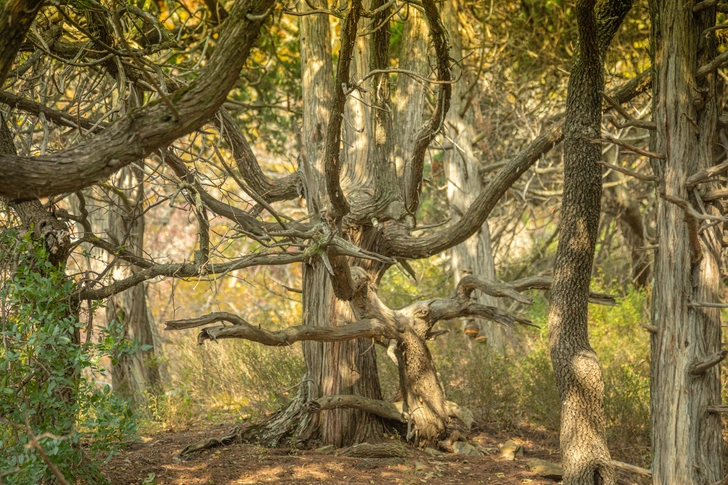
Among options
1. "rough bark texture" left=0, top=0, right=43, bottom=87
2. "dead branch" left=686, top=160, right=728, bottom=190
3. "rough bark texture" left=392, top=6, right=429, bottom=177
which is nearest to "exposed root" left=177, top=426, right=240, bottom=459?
"rough bark texture" left=392, top=6, right=429, bottom=177

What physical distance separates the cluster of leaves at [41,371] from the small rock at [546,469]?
3.40 metres

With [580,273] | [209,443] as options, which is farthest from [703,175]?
[209,443]

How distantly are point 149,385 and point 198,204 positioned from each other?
5.69 metres

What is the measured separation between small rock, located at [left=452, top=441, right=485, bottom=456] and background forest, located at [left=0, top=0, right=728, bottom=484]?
0.21m

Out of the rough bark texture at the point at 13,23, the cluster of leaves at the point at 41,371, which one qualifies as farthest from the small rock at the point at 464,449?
the rough bark texture at the point at 13,23

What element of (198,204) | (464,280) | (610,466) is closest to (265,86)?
(464,280)

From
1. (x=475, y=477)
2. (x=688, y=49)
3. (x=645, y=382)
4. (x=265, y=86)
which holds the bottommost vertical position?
(x=475, y=477)

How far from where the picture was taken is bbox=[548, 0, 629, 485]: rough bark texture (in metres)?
5.18

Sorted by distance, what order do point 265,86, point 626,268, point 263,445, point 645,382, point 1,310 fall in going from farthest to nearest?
point 626,268, point 265,86, point 645,382, point 263,445, point 1,310

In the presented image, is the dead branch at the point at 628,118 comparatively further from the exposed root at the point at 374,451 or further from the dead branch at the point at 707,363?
the exposed root at the point at 374,451

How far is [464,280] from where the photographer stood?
6797 millimetres

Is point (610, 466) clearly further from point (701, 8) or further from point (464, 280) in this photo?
point (701, 8)

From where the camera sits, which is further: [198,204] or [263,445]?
[263,445]

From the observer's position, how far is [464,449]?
21.8ft
